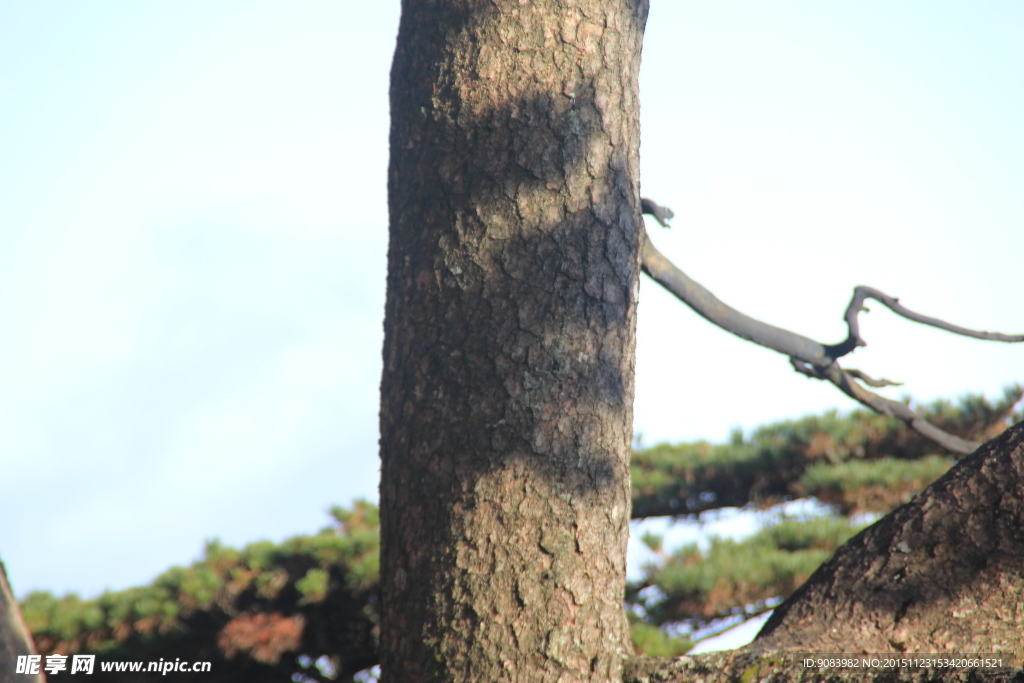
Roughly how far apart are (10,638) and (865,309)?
163 centimetres

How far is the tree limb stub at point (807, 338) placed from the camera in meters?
1.52

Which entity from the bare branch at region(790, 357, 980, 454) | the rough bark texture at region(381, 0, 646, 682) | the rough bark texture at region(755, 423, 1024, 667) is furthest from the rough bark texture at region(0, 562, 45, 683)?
the bare branch at region(790, 357, 980, 454)

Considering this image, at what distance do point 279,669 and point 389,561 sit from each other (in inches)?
66.2

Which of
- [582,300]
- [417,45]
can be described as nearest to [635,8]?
[417,45]

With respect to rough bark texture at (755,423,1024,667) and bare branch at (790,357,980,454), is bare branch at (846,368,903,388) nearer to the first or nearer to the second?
bare branch at (790,357,980,454)

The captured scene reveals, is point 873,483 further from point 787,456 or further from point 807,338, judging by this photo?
point 807,338

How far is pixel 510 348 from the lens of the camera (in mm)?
1151

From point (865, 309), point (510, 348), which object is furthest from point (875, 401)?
point (510, 348)

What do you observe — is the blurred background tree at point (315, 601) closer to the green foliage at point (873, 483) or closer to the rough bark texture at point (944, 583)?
the green foliage at point (873, 483)

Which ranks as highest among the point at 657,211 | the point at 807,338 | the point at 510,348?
the point at 657,211

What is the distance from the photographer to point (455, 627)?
1109mm

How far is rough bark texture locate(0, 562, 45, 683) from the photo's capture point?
0.87 m

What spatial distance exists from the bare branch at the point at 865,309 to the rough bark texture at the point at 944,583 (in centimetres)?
51

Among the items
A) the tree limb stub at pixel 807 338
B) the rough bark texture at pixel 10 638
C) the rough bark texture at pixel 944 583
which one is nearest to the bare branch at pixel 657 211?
the tree limb stub at pixel 807 338
